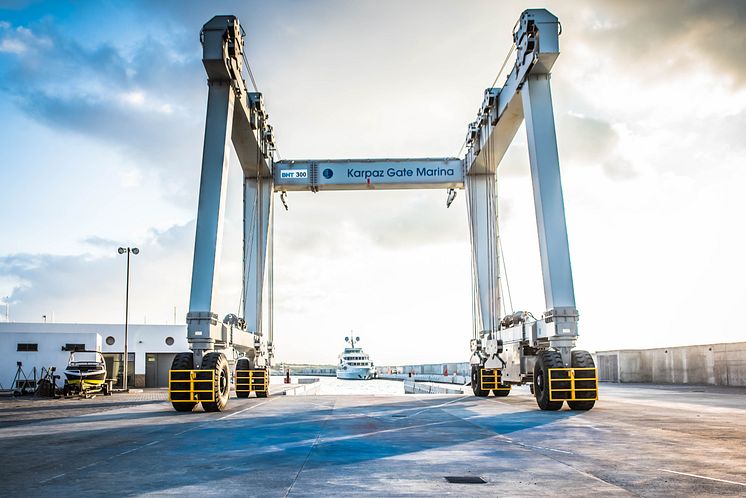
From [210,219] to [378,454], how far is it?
41.5 ft

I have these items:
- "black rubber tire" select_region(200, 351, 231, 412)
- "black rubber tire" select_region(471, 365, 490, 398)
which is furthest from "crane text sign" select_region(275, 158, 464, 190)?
"black rubber tire" select_region(200, 351, 231, 412)

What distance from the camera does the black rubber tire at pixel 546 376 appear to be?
60.5 feet

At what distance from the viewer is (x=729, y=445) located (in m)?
10.7

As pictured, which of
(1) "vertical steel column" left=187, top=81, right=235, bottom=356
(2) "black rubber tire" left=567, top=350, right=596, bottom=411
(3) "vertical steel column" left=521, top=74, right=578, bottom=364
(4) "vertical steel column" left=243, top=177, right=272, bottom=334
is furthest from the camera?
(4) "vertical steel column" left=243, top=177, right=272, bottom=334

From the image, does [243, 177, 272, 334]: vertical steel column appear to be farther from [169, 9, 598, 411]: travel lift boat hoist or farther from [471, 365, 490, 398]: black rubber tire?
[471, 365, 490, 398]: black rubber tire

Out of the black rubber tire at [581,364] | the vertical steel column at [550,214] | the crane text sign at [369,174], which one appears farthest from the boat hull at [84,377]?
the black rubber tire at [581,364]

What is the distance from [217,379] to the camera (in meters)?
18.9

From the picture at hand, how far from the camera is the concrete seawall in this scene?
32.7m

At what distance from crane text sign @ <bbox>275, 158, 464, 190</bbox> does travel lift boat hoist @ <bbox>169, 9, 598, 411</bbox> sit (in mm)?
50

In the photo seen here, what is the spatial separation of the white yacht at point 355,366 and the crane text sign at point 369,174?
62674 mm

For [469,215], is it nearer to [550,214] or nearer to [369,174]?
[369,174]

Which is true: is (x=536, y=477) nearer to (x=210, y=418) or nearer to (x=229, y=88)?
(x=210, y=418)

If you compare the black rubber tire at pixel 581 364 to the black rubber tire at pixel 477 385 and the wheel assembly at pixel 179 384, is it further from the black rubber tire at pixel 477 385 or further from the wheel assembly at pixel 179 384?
the wheel assembly at pixel 179 384

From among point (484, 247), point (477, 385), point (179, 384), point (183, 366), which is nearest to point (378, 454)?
point (179, 384)
